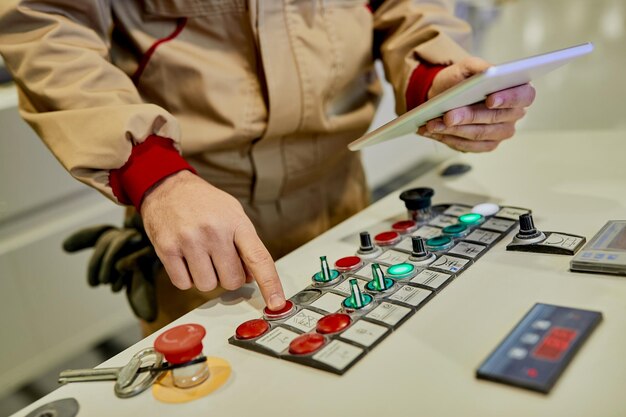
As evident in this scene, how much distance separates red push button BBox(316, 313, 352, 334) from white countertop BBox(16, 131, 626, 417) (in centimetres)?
4

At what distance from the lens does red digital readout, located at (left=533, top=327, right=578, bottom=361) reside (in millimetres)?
490

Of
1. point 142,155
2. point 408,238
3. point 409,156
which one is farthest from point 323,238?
point 409,156

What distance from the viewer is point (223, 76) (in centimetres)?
85

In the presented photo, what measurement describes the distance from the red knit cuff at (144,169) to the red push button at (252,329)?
0.64ft

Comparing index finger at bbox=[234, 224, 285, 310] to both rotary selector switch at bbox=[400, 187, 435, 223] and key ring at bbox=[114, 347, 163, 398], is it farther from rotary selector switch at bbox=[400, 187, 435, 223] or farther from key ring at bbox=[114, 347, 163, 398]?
A: rotary selector switch at bbox=[400, 187, 435, 223]

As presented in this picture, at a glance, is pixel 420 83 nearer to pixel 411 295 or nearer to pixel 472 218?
pixel 472 218

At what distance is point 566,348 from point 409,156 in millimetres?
2004

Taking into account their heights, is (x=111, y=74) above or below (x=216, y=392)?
above

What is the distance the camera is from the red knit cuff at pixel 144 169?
27.8 inches

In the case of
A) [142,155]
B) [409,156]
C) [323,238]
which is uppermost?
[142,155]

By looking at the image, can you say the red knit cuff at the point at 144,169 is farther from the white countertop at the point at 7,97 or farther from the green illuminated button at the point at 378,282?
the white countertop at the point at 7,97

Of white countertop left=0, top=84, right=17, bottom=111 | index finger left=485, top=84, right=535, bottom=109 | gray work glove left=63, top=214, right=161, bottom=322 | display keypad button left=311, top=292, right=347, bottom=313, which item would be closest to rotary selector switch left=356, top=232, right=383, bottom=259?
display keypad button left=311, top=292, right=347, bottom=313

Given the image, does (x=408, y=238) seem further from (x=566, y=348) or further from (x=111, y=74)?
(x=111, y=74)

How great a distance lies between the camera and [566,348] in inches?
19.5
